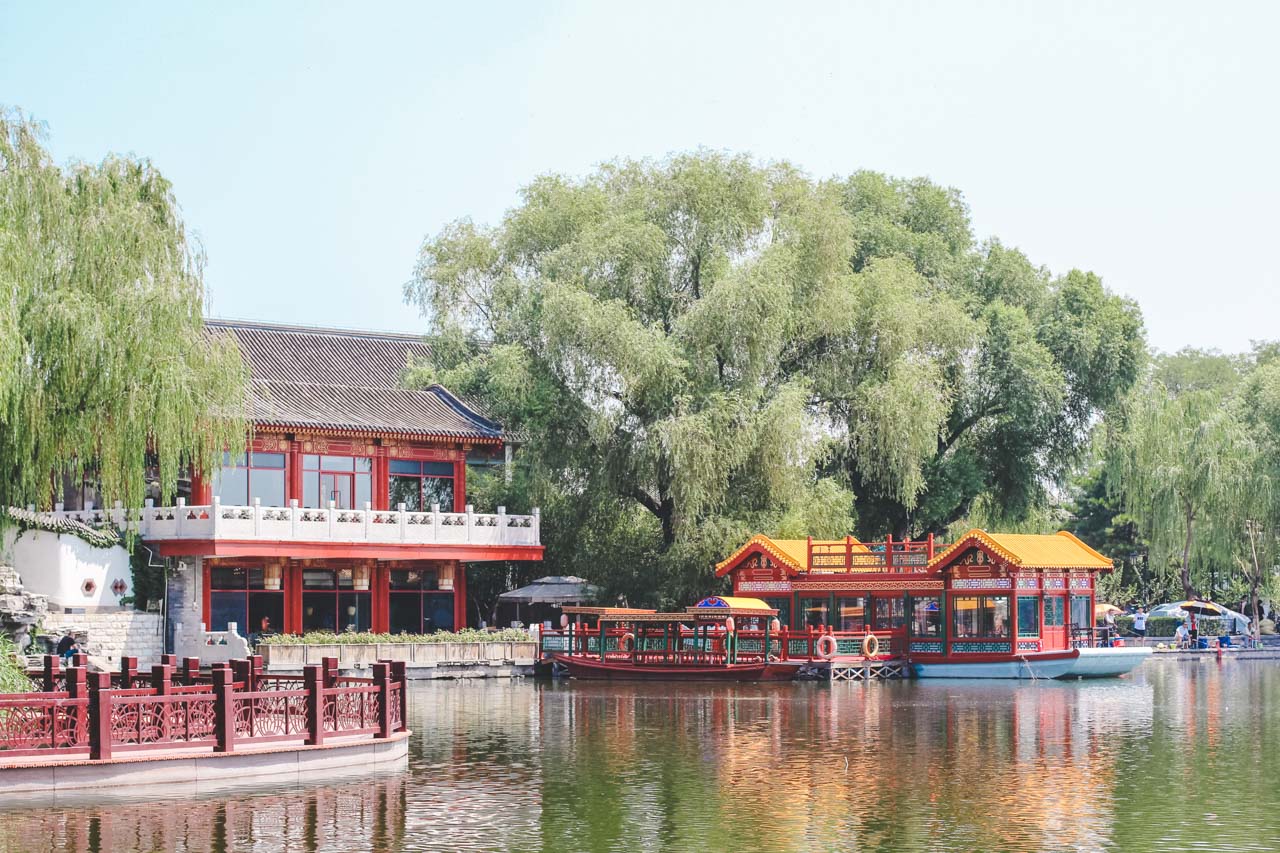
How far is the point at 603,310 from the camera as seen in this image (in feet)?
146

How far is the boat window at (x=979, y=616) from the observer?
43000 mm

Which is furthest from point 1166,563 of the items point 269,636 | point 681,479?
point 269,636

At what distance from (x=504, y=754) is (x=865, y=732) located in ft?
21.6

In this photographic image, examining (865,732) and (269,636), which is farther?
(269,636)

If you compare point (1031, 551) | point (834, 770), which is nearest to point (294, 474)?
point (1031, 551)

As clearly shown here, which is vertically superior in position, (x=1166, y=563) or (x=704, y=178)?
(x=704, y=178)

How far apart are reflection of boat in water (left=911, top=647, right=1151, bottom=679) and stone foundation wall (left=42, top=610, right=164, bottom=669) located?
62.0 ft

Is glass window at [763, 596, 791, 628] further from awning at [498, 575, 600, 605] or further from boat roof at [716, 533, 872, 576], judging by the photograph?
awning at [498, 575, 600, 605]

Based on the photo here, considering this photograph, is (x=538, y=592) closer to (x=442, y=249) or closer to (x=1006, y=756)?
(x=442, y=249)

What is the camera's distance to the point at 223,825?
16922 mm

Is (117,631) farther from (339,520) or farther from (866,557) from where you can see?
(866,557)

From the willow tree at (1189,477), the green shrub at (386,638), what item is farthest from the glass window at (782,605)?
the willow tree at (1189,477)

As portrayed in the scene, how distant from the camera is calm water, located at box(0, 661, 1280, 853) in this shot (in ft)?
54.7

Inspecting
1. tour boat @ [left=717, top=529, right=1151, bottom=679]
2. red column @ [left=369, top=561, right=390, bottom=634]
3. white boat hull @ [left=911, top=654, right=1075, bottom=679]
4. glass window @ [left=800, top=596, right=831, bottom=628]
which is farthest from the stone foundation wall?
white boat hull @ [left=911, top=654, right=1075, bottom=679]
